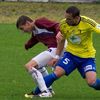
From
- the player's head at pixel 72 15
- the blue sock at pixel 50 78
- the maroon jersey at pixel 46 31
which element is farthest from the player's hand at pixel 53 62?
the player's head at pixel 72 15

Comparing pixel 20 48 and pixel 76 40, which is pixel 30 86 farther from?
pixel 20 48

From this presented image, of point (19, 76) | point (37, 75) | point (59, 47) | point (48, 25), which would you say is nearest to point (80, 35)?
point (59, 47)

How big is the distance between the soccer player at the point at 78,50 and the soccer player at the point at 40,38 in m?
0.14

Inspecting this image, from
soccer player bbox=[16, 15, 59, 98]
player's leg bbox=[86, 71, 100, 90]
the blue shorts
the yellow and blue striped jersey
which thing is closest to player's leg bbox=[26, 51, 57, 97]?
soccer player bbox=[16, 15, 59, 98]

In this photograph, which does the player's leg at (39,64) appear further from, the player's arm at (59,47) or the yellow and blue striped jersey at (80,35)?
the yellow and blue striped jersey at (80,35)

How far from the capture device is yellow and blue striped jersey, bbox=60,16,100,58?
32.0 feet

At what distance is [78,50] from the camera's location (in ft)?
32.6

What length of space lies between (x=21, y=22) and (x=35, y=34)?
1.44 feet

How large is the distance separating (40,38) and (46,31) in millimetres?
198

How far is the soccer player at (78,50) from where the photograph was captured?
978 centimetres

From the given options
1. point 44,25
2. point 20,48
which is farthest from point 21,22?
point 20,48

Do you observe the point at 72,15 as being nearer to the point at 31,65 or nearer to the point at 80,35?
the point at 80,35

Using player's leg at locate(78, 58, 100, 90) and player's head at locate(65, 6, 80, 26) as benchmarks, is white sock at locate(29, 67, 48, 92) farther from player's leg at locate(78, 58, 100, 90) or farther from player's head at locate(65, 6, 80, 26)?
player's head at locate(65, 6, 80, 26)

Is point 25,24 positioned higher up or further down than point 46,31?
higher up
